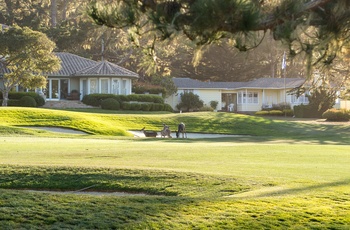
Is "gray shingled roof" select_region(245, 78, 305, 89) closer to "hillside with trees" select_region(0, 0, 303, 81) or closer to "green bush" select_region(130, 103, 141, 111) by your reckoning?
"hillside with trees" select_region(0, 0, 303, 81)

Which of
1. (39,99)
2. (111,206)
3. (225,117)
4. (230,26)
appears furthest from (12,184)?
(39,99)

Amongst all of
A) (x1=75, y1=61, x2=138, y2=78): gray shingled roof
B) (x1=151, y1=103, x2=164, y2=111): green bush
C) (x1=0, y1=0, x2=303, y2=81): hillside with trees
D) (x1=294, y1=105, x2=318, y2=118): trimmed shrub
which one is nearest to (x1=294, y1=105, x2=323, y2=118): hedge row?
(x1=294, y1=105, x2=318, y2=118): trimmed shrub

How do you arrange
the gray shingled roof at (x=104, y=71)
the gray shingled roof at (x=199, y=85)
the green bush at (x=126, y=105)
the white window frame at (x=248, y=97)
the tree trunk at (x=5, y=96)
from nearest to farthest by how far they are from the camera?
the tree trunk at (x=5, y=96) → the green bush at (x=126, y=105) → the gray shingled roof at (x=104, y=71) → the gray shingled roof at (x=199, y=85) → the white window frame at (x=248, y=97)

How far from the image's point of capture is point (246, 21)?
923 centimetres

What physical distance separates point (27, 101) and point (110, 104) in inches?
300

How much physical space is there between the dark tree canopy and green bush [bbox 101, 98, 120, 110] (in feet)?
155

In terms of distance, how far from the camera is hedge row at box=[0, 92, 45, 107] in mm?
55188

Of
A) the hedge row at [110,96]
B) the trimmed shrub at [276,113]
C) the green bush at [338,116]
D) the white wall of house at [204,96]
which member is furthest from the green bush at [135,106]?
the green bush at [338,116]

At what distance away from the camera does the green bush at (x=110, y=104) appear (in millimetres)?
57531

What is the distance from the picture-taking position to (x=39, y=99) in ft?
186

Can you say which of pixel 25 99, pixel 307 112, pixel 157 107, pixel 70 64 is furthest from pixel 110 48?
pixel 307 112

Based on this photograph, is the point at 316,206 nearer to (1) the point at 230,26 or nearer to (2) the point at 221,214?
(2) the point at 221,214

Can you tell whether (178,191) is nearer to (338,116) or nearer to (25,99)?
(25,99)

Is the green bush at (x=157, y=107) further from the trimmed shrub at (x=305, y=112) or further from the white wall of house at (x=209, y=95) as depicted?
the trimmed shrub at (x=305, y=112)
